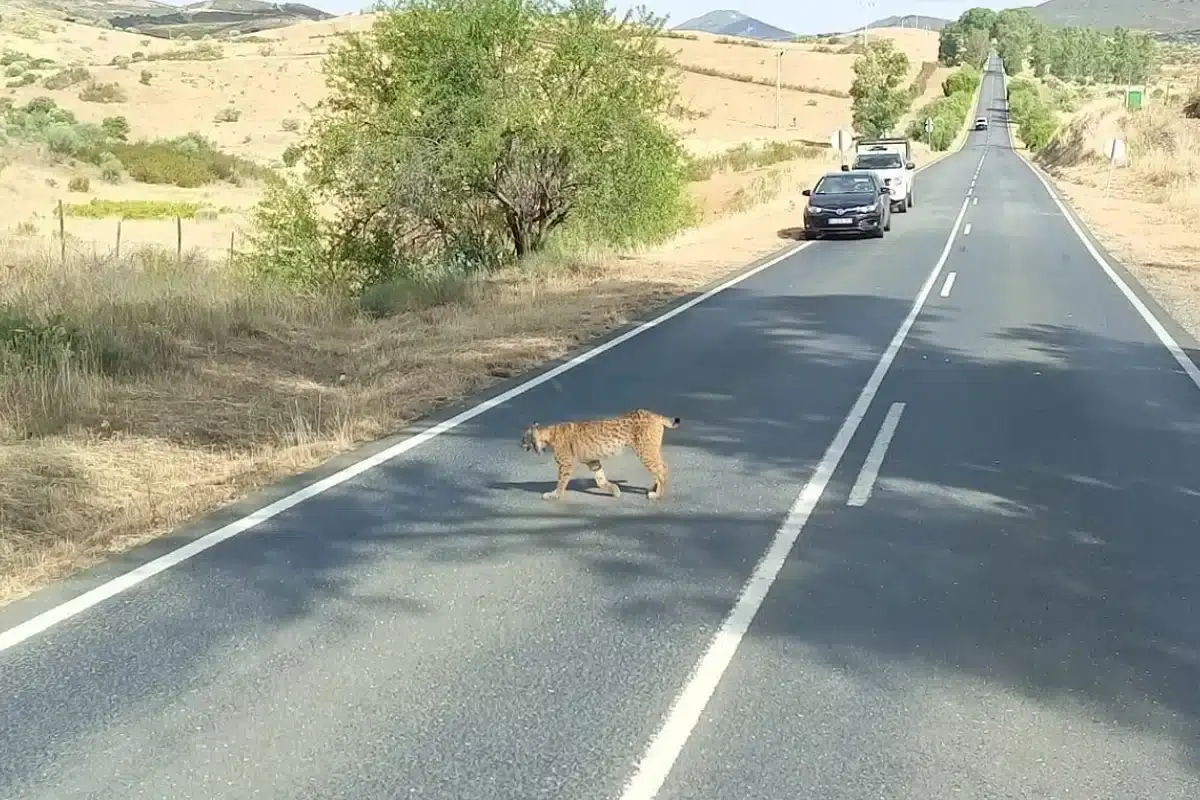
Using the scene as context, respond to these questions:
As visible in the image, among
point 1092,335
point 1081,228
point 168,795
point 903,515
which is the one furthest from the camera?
point 1081,228

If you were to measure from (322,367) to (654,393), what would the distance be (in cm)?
355

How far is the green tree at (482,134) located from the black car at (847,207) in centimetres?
610

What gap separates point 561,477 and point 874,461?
229 centimetres

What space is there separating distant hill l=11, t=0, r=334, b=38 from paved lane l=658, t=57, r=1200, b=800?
144 metres

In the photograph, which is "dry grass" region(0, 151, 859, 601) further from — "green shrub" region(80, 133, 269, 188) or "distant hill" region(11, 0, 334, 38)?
"distant hill" region(11, 0, 334, 38)

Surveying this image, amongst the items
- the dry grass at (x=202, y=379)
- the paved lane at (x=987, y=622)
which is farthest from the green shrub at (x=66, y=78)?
the paved lane at (x=987, y=622)

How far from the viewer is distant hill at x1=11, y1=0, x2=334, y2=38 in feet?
496

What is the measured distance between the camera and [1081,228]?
30.7m

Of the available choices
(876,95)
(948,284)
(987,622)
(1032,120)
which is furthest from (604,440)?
(1032,120)

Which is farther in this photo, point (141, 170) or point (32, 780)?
point (141, 170)

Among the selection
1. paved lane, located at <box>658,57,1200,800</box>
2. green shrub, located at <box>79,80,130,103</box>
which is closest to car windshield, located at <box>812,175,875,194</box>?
paved lane, located at <box>658,57,1200,800</box>

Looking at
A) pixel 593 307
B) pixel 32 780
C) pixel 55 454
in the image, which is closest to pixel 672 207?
pixel 593 307

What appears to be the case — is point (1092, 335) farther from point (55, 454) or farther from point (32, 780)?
point (32, 780)

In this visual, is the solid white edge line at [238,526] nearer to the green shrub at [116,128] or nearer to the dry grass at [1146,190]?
the dry grass at [1146,190]
